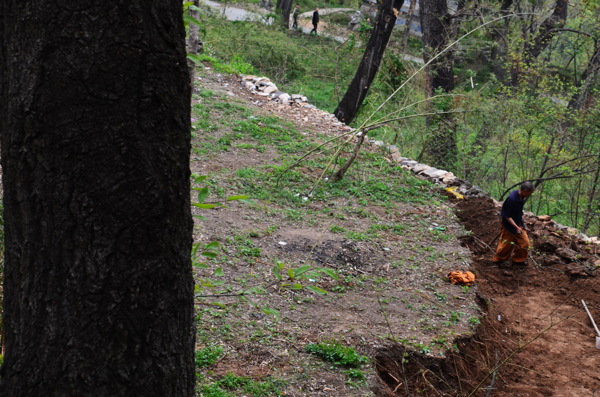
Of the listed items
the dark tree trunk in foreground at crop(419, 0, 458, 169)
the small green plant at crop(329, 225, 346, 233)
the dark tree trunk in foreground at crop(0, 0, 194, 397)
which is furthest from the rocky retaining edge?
the dark tree trunk in foreground at crop(0, 0, 194, 397)

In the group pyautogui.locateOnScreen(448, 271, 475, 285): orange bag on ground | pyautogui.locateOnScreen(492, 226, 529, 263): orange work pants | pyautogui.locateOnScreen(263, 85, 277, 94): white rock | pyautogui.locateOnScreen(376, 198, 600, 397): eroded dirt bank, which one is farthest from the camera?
pyautogui.locateOnScreen(263, 85, 277, 94): white rock

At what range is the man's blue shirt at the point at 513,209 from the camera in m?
8.38

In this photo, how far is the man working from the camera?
8359mm

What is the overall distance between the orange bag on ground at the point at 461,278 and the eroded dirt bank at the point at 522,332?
9.5 inches

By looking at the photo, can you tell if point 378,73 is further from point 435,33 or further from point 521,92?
point 521,92

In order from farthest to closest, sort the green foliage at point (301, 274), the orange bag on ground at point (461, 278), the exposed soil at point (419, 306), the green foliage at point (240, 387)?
the orange bag on ground at point (461, 278), the exposed soil at point (419, 306), the green foliage at point (240, 387), the green foliage at point (301, 274)

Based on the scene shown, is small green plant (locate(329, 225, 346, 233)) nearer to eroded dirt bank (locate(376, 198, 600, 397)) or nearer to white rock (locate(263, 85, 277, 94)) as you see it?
eroded dirt bank (locate(376, 198, 600, 397))

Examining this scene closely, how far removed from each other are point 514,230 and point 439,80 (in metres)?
7.59

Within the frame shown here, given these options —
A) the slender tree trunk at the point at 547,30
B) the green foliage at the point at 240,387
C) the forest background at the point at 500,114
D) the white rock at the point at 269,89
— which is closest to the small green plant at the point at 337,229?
the forest background at the point at 500,114

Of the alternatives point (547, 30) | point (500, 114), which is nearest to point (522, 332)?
point (500, 114)

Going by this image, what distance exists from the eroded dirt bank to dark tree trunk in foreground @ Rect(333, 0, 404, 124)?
5217 millimetres

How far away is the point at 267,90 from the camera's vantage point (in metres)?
15.2

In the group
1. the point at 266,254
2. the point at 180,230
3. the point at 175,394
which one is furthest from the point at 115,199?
the point at 266,254

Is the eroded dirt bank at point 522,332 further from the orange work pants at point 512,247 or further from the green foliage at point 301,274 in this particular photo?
the green foliage at point 301,274
